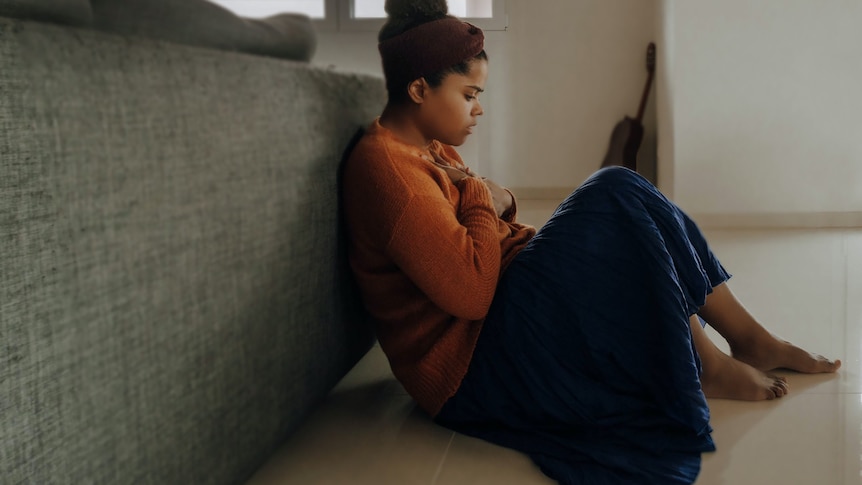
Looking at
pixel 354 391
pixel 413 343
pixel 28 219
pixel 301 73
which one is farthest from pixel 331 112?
pixel 28 219

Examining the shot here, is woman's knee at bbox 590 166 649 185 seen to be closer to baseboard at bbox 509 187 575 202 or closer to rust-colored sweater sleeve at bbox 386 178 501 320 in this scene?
rust-colored sweater sleeve at bbox 386 178 501 320

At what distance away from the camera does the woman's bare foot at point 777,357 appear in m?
1.64

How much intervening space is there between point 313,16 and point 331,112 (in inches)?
12.4

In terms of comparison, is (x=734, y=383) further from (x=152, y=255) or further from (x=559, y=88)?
(x=559, y=88)

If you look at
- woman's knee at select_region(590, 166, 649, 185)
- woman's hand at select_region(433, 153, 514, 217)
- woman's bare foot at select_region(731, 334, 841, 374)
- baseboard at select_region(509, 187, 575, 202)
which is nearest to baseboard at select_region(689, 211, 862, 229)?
baseboard at select_region(509, 187, 575, 202)

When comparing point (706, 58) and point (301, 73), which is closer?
point (301, 73)

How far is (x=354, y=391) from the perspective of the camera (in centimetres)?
171

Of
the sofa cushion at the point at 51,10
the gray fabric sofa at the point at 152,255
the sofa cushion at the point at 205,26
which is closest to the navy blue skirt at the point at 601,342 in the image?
the gray fabric sofa at the point at 152,255

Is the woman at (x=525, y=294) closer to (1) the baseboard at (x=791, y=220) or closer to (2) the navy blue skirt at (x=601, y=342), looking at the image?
(2) the navy blue skirt at (x=601, y=342)

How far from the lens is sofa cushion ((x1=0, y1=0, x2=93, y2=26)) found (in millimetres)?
775

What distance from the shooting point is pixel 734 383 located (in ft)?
5.08

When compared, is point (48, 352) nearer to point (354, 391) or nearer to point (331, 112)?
point (331, 112)

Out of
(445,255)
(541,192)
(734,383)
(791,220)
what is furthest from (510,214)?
(541,192)

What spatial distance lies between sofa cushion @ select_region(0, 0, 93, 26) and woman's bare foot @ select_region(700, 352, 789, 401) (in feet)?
3.82
